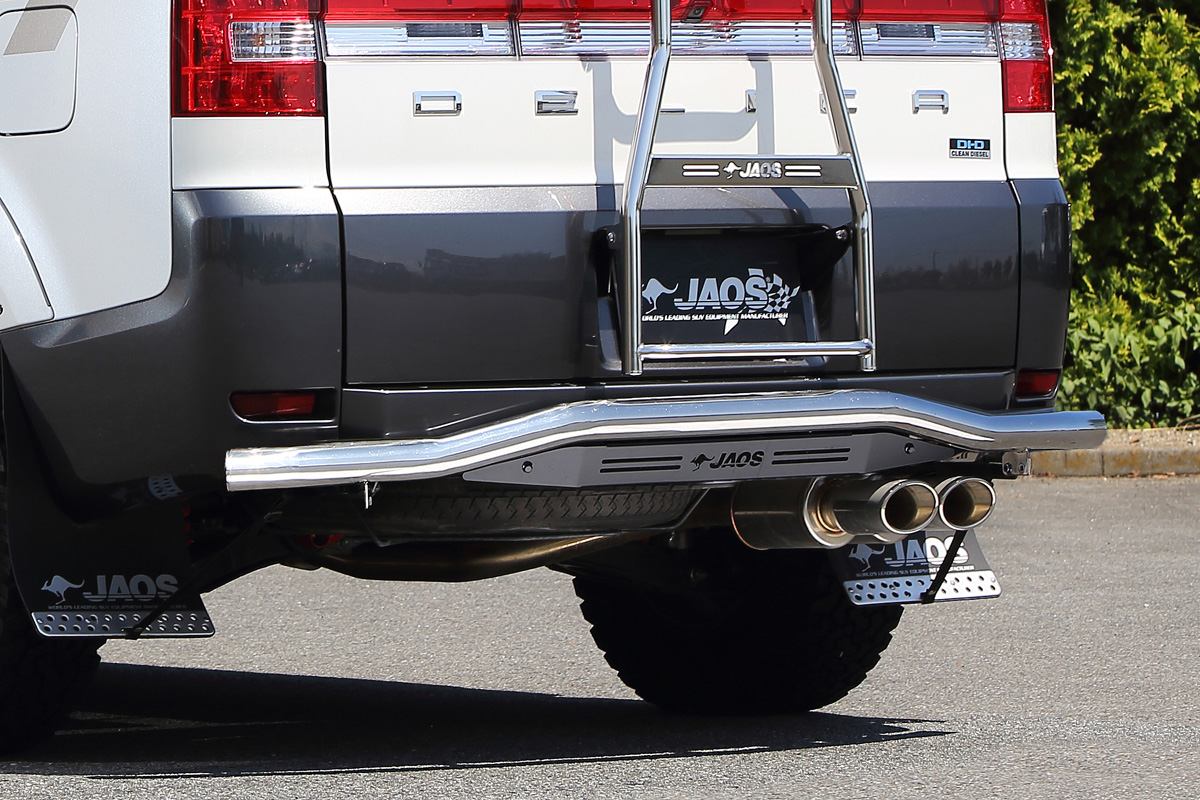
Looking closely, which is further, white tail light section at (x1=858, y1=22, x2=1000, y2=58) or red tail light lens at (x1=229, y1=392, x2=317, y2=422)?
white tail light section at (x1=858, y1=22, x2=1000, y2=58)

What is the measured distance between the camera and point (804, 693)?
17.1 ft

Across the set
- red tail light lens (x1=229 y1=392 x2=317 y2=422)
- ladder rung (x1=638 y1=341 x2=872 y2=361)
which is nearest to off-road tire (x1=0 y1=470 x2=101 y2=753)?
red tail light lens (x1=229 y1=392 x2=317 y2=422)

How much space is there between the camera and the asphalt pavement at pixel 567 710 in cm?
439

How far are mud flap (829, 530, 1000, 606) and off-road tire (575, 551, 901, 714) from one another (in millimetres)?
165

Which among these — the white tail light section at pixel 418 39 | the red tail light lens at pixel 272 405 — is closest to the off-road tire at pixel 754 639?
the red tail light lens at pixel 272 405

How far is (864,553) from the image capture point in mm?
4938

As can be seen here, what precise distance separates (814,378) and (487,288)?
750 mm

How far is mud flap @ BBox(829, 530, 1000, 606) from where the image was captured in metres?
4.87

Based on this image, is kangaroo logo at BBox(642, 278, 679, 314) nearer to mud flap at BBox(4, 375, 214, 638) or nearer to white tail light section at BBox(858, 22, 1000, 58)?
white tail light section at BBox(858, 22, 1000, 58)

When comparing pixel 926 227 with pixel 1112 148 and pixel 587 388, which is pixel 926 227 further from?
pixel 1112 148

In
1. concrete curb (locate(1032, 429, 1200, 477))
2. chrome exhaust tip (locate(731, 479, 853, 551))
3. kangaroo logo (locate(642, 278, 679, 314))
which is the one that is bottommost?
concrete curb (locate(1032, 429, 1200, 477))

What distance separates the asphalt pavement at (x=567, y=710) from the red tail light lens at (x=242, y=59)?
1.46 meters

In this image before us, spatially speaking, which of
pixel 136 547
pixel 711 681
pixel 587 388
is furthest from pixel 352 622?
pixel 587 388

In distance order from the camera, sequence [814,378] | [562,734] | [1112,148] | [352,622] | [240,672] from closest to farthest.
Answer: [814,378], [562,734], [240,672], [352,622], [1112,148]
